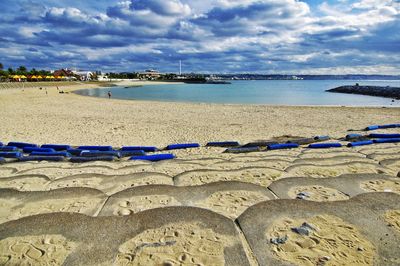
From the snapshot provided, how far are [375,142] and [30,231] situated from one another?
397 inches

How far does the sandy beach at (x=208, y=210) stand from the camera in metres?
2.98

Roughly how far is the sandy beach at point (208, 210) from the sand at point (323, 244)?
1 cm

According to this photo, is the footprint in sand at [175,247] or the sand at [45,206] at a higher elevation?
the sand at [45,206]

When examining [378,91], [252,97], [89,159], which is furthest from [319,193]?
[378,91]

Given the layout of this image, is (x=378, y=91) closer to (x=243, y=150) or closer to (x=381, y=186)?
(x=243, y=150)

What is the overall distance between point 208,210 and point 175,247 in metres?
0.99

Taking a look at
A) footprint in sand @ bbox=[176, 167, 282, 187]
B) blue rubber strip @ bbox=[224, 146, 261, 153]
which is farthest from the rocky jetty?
footprint in sand @ bbox=[176, 167, 282, 187]

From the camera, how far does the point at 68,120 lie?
14477 mm

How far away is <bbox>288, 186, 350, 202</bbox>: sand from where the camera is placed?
4.38m

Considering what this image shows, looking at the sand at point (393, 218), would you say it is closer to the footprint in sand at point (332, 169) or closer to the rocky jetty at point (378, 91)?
the footprint in sand at point (332, 169)

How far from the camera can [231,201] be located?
4305 mm

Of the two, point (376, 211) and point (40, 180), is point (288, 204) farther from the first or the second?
point (40, 180)

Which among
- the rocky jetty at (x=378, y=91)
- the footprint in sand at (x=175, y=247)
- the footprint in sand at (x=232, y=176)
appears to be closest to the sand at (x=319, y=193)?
the footprint in sand at (x=232, y=176)

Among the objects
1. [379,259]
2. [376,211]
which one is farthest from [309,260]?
[376,211]
